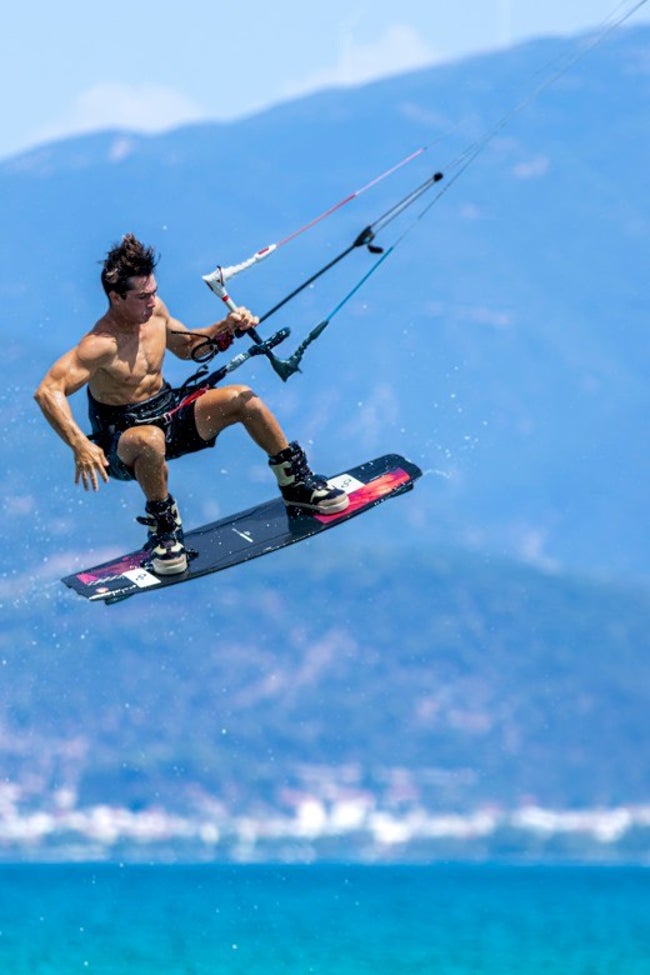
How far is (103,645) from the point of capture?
1294 cm

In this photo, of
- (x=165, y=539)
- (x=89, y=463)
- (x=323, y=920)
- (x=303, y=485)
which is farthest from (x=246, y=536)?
(x=323, y=920)

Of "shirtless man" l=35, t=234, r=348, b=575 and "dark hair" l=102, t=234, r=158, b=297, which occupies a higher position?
"dark hair" l=102, t=234, r=158, b=297

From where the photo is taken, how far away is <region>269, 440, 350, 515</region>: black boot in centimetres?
840

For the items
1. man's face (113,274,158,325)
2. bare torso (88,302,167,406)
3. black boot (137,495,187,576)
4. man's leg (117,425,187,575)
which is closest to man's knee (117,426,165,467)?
man's leg (117,425,187,575)

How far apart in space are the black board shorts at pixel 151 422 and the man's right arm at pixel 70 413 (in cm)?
27

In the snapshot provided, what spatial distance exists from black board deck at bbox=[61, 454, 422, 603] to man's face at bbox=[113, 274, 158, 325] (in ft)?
3.44

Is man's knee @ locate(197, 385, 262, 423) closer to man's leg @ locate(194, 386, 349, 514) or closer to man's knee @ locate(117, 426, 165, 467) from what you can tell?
man's leg @ locate(194, 386, 349, 514)

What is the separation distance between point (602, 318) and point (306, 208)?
2.25 metres

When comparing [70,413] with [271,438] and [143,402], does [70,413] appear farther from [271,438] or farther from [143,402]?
[271,438]

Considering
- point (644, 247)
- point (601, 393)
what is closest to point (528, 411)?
point (601, 393)

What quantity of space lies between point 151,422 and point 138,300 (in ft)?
1.67

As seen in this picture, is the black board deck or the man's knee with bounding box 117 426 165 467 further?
the black board deck

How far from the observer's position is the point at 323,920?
11906mm

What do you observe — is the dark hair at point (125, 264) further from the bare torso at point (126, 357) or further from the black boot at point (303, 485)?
the black boot at point (303, 485)
